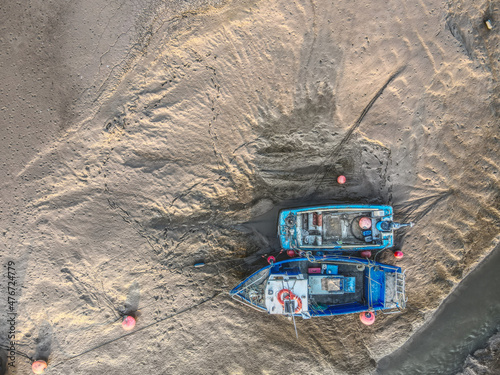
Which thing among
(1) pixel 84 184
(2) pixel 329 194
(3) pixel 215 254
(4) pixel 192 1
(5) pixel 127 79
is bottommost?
(3) pixel 215 254

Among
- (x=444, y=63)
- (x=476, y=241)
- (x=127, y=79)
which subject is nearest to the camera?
(x=127, y=79)

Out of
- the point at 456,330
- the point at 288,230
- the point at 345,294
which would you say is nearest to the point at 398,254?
the point at 345,294

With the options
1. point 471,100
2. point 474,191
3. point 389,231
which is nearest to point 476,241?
point 474,191

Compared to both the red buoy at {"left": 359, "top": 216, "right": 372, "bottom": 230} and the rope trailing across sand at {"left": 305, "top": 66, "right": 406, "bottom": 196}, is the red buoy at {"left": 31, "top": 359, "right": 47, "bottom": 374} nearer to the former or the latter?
the rope trailing across sand at {"left": 305, "top": 66, "right": 406, "bottom": 196}

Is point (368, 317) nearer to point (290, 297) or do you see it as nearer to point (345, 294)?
point (345, 294)

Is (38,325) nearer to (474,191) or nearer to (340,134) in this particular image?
(340,134)

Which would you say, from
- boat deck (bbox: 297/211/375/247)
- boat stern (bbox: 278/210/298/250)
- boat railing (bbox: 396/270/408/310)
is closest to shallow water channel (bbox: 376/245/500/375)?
boat railing (bbox: 396/270/408/310)

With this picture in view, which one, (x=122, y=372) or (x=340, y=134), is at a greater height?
(x=340, y=134)
